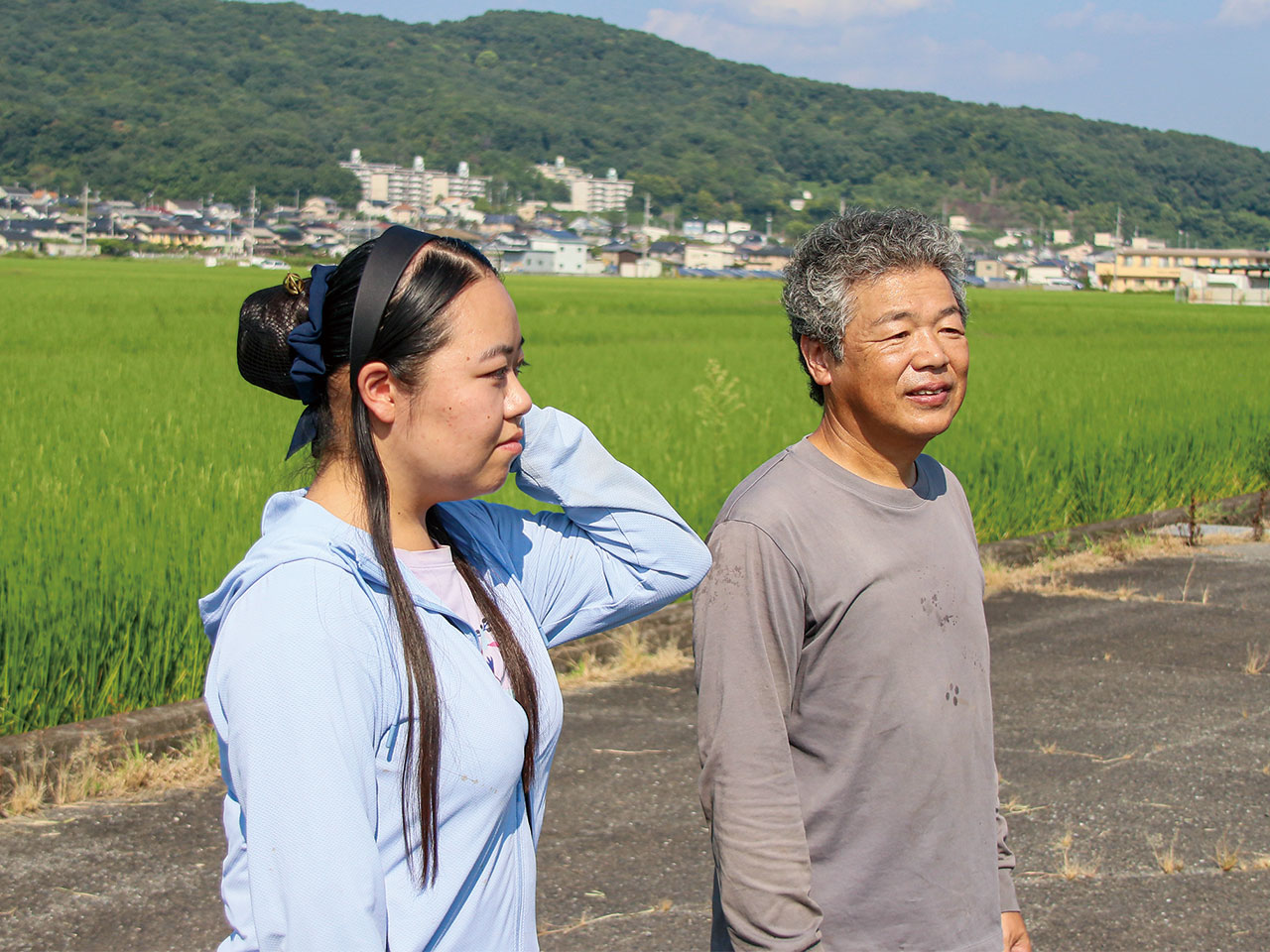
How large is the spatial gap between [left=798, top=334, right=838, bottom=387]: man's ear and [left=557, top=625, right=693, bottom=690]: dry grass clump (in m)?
3.42

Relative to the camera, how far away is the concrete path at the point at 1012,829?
3.35 meters

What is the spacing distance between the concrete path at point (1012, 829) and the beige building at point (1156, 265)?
93.4 m

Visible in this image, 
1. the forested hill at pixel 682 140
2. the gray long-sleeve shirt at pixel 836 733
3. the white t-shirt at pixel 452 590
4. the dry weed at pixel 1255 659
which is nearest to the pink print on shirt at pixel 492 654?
the white t-shirt at pixel 452 590

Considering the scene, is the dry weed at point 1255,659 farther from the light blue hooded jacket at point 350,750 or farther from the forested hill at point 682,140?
the forested hill at point 682,140

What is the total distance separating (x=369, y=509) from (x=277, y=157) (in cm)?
13468

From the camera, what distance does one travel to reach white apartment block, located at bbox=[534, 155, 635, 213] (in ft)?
572

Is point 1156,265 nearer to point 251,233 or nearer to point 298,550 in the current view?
point 251,233

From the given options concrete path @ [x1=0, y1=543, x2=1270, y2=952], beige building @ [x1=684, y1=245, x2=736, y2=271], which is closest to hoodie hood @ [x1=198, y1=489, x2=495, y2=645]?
concrete path @ [x1=0, y1=543, x2=1270, y2=952]

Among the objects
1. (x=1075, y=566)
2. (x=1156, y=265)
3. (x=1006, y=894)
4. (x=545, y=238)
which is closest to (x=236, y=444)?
(x=1075, y=566)

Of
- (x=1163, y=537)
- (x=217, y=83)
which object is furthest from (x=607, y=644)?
(x=217, y=83)

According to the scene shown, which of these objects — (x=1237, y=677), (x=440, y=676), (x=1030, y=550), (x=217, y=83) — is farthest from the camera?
(x=217, y=83)

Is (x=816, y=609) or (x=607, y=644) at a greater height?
(x=816, y=609)

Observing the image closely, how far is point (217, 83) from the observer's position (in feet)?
596

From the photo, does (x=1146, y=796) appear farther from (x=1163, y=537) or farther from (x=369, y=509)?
(x=1163, y=537)
